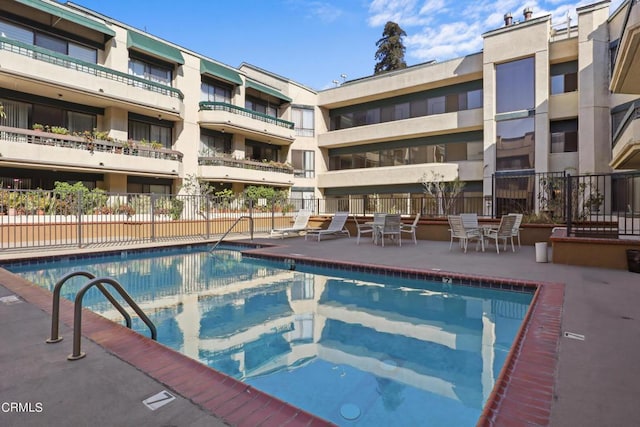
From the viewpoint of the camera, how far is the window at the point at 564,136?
19.2m

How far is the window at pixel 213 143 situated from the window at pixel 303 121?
6.32 meters

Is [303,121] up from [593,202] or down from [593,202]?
up

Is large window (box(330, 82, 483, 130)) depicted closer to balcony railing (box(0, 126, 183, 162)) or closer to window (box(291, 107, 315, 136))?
window (box(291, 107, 315, 136))

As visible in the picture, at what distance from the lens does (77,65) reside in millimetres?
16922

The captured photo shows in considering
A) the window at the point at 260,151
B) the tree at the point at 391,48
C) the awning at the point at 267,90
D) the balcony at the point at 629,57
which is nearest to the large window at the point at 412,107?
the awning at the point at 267,90

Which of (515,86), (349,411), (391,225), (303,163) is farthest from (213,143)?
(349,411)

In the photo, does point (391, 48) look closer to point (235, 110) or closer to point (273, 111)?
point (273, 111)

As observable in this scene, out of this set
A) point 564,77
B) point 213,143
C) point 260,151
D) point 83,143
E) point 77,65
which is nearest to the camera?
point 83,143

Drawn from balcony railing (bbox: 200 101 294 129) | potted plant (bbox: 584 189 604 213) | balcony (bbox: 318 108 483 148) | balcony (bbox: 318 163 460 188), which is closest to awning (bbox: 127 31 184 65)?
balcony railing (bbox: 200 101 294 129)

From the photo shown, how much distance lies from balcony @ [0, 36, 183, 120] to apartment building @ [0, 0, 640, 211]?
6 centimetres

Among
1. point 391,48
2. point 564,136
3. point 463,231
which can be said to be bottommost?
point 463,231

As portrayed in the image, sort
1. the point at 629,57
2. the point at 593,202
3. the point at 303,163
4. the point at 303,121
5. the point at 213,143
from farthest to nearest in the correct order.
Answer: the point at 303,121, the point at 303,163, the point at 213,143, the point at 593,202, the point at 629,57

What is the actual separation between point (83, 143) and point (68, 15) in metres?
5.94

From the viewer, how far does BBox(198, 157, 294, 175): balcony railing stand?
22.4m
